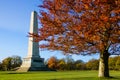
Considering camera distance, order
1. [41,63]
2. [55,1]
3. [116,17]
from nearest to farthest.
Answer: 1. [116,17]
2. [55,1]
3. [41,63]

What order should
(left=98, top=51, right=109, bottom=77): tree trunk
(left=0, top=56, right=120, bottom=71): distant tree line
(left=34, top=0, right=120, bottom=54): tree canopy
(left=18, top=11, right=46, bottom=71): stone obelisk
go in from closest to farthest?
(left=34, top=0, right=120, bottom=54): tree canopy, (left=98, top=51, right=109, bottom=77): tree trunk, (left=18, top=11, right=46, bottom=71): stone obelisk, (left=0, top=56, right=120, bottom=71): distant tree line

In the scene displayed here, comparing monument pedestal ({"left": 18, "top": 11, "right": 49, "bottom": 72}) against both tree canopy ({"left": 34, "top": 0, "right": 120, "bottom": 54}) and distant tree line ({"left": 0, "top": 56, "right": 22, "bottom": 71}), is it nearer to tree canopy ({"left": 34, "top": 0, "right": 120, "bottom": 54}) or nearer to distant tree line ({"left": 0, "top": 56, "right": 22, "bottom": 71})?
distant tree line ({"left": 0, "top": 56, "right": 22, "bottom": 71})

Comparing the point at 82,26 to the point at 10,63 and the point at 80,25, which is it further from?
the point at 10,63

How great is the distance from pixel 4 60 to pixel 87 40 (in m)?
130

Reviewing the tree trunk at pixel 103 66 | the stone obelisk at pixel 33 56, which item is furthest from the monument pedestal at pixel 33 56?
the tree trunk at pixel 103 66

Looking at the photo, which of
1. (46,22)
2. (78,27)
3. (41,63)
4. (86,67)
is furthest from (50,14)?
(86,67)

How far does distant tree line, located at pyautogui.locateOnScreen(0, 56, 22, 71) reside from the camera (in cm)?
14250

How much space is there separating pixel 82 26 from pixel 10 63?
129 m

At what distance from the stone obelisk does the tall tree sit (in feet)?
193

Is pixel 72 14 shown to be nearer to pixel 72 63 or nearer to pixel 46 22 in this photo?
pixel 46 22

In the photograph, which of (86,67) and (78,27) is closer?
(78,27)

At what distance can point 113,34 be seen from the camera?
22.3 metres

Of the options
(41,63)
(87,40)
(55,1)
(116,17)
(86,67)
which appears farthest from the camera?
(86,67)

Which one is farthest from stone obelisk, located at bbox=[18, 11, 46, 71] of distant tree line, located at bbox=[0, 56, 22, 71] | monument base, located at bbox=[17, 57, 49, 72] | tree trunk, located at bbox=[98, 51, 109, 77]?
tree trunk, located at bbox=[98, 51, 109, 77]
